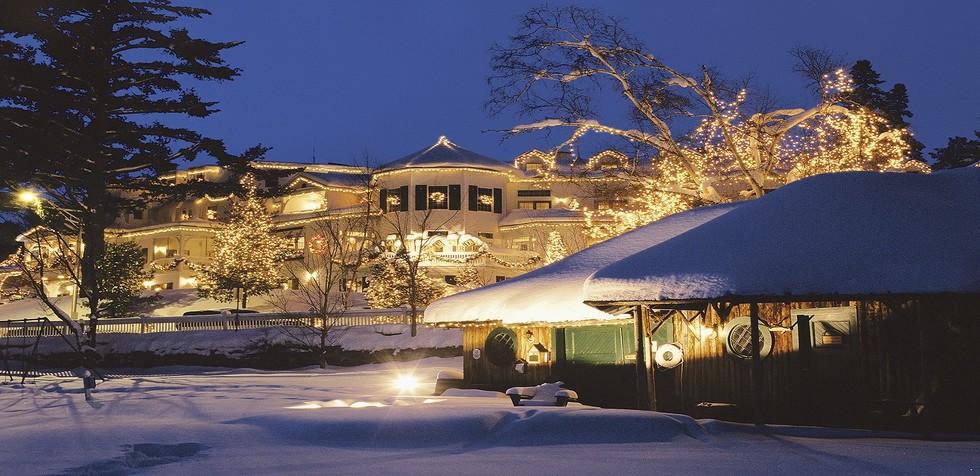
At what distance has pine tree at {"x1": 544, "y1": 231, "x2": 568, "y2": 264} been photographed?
4669 centimetres

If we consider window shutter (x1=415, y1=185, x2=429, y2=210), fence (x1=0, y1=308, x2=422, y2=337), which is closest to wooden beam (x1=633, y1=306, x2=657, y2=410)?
fence (x1=0, y1=308, x2=422, y2=337)

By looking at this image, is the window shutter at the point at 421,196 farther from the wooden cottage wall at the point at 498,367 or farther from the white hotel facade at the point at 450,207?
the wooden cottage wall at the point at 498,367

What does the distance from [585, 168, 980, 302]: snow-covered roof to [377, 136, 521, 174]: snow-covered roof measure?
3814cm

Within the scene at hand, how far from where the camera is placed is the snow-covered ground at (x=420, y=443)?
10742mm

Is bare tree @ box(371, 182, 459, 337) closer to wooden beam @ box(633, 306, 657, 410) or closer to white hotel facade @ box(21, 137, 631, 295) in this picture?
white hotel facade @ box(21, 137, 631, 295)

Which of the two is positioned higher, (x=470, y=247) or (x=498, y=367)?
(x=470, y=247)

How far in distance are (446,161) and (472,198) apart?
8.71ft

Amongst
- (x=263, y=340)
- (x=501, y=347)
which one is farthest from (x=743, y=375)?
(x=263, y=340)

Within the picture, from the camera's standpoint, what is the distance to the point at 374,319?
3800 cm

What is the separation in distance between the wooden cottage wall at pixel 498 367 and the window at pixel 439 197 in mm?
31833

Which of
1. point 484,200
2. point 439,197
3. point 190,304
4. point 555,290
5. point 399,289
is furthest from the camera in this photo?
point 190,304

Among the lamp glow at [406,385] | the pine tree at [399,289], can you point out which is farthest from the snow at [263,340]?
the lamp glow at [406,385]

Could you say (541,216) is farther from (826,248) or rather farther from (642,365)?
(826,248)

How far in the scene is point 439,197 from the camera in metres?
53.8
